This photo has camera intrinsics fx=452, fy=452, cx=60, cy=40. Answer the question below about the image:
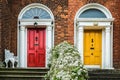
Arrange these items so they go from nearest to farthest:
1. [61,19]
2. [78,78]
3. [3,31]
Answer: [78,78] → [3,31] → [61,19]

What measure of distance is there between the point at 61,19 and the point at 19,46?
2.20 meters

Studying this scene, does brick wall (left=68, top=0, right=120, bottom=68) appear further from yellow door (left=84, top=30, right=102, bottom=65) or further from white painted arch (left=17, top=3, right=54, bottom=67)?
white painted arch (left=17, top=3, right=54, bottom=67)

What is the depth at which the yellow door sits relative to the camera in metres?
20.3

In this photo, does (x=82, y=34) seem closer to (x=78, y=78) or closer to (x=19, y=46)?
(x=19, y=46)

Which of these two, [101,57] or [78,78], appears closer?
[78,78]

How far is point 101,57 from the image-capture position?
20141 millimetres

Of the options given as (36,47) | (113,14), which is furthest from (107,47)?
(36,47)

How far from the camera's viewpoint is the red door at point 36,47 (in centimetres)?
2005

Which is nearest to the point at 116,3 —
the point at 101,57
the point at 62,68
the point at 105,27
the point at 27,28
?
the point at 105,27

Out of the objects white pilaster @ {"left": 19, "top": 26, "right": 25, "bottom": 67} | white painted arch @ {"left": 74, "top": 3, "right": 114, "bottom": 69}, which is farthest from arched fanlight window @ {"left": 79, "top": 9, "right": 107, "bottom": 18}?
white pilaster @ {"left": 19, "top": 26, "right": 25, "bottom": 67}

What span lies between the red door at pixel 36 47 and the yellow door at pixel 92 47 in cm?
190

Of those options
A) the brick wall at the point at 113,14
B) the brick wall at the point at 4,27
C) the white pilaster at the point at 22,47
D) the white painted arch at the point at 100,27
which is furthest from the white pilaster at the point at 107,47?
the brick wall at the point at 4,27

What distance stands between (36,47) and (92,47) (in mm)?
2520

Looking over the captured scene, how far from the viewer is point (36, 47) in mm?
20219
